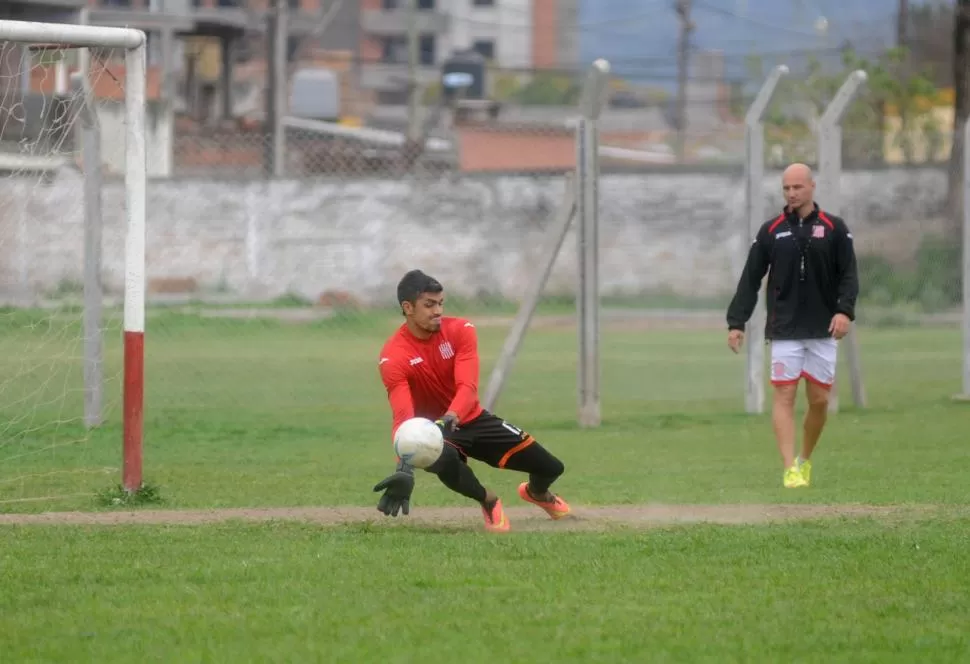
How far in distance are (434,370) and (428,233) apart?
10.9 meters

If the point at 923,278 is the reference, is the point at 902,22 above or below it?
above

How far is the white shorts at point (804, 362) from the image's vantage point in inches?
401

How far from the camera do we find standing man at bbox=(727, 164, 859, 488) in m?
10.1

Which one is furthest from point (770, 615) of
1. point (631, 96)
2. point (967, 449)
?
point (631, 96)

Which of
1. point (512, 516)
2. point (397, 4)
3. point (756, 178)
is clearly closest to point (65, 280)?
point (756, 178)

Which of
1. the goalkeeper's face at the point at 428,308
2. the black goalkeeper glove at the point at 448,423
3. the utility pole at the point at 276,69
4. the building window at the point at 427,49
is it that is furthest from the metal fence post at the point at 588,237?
the building window at the point at 427,49

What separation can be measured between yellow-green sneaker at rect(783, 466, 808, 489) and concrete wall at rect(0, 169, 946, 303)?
22.8 ft

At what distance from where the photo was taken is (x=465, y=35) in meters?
87.8

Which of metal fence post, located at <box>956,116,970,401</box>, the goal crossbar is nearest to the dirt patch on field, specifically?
the goal crossbar

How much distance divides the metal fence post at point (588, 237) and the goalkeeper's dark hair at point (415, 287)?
5.71 meters

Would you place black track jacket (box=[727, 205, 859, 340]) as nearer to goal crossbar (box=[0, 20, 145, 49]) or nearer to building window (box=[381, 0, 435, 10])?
goal crossbar (box=[0, 20, 145, 49])

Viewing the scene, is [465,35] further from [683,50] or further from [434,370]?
[434,370]

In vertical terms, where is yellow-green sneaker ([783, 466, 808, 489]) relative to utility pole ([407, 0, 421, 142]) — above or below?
below

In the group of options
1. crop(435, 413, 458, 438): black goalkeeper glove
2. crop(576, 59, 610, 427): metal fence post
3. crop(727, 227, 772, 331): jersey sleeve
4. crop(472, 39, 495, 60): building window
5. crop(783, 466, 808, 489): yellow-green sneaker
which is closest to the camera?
crop(435, 413, 458, 438): black goalkeeper glove
